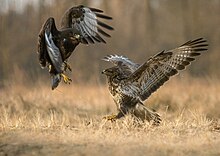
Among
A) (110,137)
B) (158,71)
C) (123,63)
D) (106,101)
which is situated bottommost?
(110,137)

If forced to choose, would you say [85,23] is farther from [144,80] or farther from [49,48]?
[144,80]

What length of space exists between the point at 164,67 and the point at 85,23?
1.87 m

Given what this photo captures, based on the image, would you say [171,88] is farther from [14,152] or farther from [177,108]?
[14,152]

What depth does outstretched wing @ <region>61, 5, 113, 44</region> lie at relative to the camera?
10047mm

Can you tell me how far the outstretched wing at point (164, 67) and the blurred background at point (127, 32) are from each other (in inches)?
458

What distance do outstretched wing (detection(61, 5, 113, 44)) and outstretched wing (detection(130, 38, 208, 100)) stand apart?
1.28 m

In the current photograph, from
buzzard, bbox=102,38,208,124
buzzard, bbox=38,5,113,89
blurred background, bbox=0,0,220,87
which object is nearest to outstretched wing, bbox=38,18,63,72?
buzzard, bbox=38,5,113,89

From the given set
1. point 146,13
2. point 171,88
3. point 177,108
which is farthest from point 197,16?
point 177,108

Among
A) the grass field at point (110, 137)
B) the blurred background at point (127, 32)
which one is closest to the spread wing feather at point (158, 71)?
the grass field at point (110, 137)

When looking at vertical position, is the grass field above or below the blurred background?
below

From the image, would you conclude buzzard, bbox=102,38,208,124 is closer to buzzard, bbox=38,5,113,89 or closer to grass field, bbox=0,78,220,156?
grass field, bbox=0,78,220,156

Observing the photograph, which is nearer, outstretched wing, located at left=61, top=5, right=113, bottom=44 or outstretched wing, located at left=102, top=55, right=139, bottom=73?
outstretched wing, located at left=102, top=55, right=139, bottom=73

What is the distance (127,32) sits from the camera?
1371 inches

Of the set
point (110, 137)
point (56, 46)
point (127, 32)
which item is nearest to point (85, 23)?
point (56, 46)
